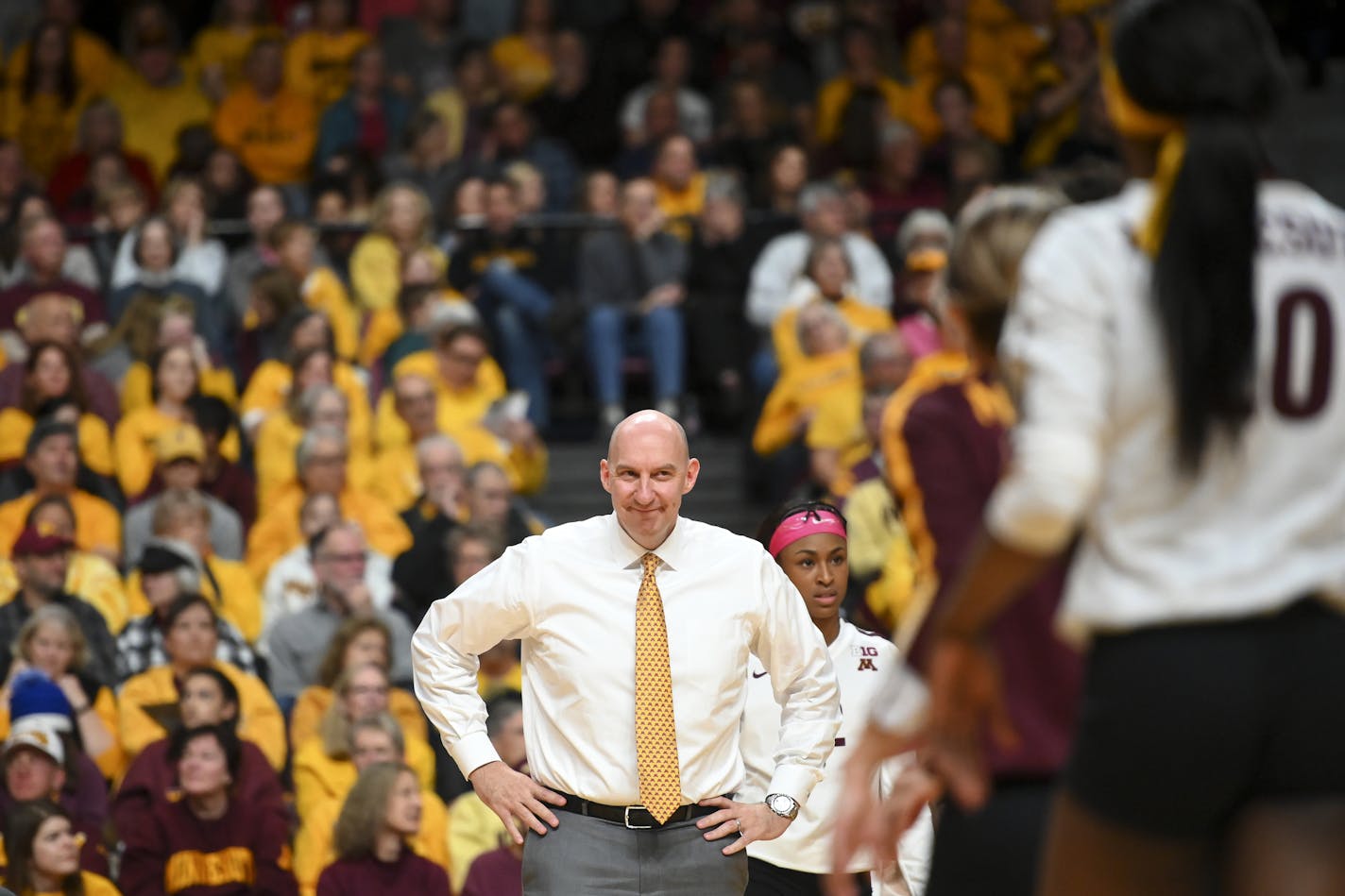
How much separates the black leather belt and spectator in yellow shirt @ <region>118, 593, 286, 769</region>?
11.9 ft

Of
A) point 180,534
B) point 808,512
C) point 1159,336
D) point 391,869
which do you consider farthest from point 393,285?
point 1159,336

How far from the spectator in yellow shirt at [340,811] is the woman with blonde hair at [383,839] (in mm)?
93

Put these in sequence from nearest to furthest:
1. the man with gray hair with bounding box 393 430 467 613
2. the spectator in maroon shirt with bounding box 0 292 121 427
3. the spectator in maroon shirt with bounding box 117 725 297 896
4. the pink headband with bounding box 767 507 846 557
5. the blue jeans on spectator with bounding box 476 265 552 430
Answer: the pink headband with bounding box 767 507 846 557, the spectator in maroon shirt with bounding box 117 725 297 896, the man with gray hair with bounding box 393 430 467 613, the spectator in maroon shirt with bounding box 0 292 121 427, the blue jeans on spectator with bounding box 476 265 552 430

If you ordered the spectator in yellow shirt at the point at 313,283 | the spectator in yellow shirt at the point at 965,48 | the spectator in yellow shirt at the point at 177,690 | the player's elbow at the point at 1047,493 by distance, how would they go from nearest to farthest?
the player's elbow at the point at 1047,493 < the spectator in yellow shirt at the point at 177,690 < the spectator in yellow shirt at the point at 313,283 < the spectator in yellow shirt at the point at 965,48

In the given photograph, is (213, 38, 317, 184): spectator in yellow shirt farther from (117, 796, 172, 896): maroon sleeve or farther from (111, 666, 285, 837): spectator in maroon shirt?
(117, 796, 172, 896): maroon sleeve

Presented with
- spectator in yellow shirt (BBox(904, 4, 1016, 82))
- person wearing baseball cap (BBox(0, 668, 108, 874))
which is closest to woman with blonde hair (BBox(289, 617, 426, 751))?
person wearing baseball cap (BBox(0, 668, 108, 874))

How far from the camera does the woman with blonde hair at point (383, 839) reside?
7699 millimetres

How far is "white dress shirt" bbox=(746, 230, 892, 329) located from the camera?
1178cm

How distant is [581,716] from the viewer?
17.0 feet

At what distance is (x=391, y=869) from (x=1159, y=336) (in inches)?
218

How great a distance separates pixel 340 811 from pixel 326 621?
173cm

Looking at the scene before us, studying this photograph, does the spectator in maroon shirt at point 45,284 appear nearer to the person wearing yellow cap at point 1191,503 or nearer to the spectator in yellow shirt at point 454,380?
the spectator in yellow shirt at point 454,380

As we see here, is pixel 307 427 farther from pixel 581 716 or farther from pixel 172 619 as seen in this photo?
pixel 581 716

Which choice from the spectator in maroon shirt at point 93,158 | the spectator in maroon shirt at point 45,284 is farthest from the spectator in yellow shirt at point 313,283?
the spectator in maroon shirt at point 93,158
